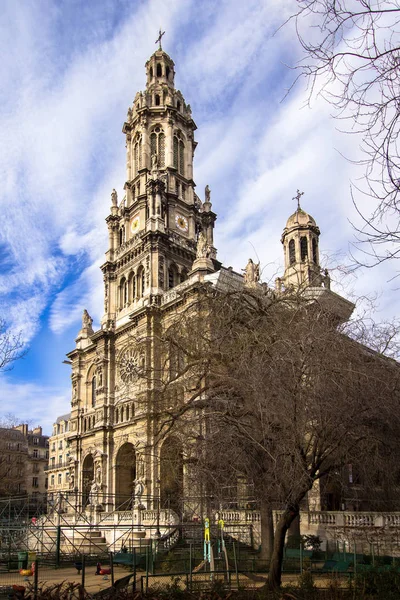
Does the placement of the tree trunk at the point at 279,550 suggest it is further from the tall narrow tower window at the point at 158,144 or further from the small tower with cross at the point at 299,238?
the tall narrow tower window at the point at 158,144

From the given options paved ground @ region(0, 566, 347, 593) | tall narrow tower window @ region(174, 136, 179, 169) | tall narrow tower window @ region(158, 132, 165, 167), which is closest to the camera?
paved ground @ region(0, 566, 347, 593)

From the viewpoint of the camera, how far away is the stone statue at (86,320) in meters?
54.2

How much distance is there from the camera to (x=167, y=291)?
44500mm

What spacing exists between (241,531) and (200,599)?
16506 millimetres

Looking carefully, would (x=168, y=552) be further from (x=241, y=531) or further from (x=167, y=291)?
(x=167, y=291)

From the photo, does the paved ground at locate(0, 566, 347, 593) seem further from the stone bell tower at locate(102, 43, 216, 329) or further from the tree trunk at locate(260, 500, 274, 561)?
the stone bell tower at locate(102, 43, 216, 329)

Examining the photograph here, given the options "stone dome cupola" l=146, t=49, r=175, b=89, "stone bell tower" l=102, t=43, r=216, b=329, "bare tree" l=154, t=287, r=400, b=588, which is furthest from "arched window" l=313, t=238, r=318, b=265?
"bare tree" l=154, t=287, r=400, b=588

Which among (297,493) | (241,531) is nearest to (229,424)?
(297,493)

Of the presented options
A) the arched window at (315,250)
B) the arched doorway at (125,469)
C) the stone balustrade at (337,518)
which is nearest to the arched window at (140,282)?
the arched doorway at (125,469)

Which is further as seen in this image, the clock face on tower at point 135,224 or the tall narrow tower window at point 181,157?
the tall narrow tower window at point 181,157

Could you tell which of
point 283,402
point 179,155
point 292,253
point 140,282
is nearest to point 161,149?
point 179,155

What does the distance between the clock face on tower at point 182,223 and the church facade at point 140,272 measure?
11cm

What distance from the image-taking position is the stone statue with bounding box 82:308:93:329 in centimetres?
5419

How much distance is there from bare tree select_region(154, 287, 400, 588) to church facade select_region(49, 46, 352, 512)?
18.1 metres
